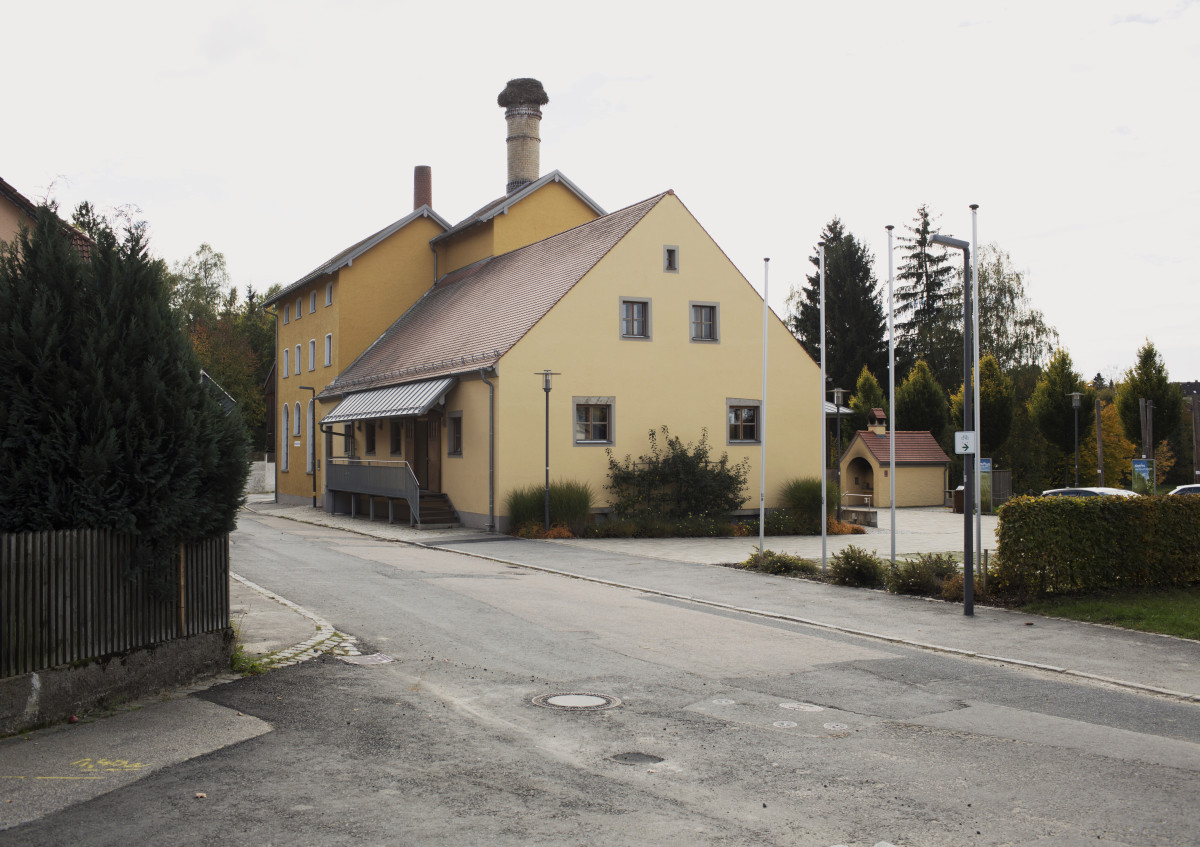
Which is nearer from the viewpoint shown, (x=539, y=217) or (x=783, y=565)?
(x=783, y=565)

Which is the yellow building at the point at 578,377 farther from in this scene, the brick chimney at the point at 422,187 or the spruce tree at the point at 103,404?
the spruce tree at the point at 103,404

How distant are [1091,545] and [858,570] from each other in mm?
3544

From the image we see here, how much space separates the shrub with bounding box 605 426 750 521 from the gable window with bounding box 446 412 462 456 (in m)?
4.28

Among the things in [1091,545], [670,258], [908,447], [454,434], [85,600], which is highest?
[670,258]

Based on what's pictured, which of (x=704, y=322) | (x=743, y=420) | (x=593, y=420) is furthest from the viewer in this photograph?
(x=743, y=420)

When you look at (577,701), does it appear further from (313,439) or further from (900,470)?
(900,470)

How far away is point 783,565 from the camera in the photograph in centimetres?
1775

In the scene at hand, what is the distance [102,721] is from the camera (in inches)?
287

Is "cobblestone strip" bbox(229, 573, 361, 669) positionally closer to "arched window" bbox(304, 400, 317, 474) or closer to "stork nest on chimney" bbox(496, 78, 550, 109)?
"arched window" bbox(304, 400, 317, 474)

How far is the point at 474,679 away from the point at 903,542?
18.1m

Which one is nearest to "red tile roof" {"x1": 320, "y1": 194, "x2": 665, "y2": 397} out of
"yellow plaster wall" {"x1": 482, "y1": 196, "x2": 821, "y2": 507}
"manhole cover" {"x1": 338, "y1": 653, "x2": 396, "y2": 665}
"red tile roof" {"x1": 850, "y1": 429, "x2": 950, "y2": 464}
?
"yellow plaster wall" {"x1": 482, "y1": 196, "x2": 821, "y2": 507}

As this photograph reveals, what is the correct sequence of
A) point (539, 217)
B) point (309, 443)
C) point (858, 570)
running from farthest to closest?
point (309, 443), point (539, 217), point (858, 570)

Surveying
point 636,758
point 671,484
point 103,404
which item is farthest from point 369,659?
point 671,484

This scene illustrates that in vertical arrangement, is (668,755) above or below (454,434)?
below
